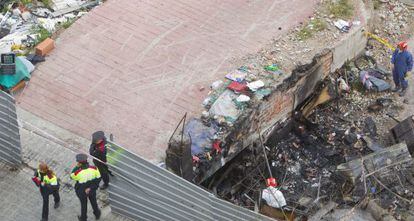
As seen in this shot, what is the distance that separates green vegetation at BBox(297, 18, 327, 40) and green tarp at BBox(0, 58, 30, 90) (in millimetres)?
5432

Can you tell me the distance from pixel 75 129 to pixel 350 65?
20.5 feet

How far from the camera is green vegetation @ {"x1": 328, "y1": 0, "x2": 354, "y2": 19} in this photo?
577 inches

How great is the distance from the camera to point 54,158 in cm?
1165

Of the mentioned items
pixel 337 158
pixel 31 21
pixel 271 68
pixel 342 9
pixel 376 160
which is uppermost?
pixel 342 9

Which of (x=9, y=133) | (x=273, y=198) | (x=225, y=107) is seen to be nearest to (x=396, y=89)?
(x=225, y=107)

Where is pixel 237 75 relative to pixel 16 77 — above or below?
above

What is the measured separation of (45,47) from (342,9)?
6193mm

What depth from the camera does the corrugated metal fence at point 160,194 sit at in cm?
962

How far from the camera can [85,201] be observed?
33.8 ft

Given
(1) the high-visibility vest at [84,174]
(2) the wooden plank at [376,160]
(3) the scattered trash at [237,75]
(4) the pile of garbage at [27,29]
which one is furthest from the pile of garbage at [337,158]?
(4) the pile of garbage at [27,29]

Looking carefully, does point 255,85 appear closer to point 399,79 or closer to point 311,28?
point 311,28

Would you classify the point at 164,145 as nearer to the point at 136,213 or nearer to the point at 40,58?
the point at 136,213

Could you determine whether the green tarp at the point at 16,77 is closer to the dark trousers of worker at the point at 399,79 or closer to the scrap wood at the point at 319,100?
the scrap wood at the point at 319,100

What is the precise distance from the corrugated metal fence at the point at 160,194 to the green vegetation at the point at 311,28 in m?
5.21
